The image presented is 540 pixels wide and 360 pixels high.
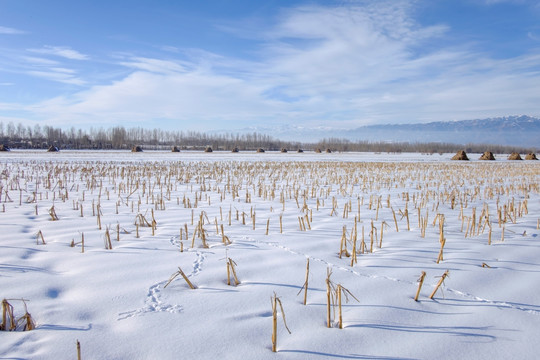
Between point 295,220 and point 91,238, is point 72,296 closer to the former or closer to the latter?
point 91,238

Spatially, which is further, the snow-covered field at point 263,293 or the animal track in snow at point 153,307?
the animal track in snow at point 153,307

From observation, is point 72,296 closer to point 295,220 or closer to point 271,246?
point 271,246

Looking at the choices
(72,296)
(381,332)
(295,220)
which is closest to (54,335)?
(72,296)

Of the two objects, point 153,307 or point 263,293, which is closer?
point 153,307

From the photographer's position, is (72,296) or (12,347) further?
(72,296)

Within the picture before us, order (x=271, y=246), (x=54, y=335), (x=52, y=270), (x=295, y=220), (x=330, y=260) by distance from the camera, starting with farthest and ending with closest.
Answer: (x=295, y=220)
(x=271, y=246)
(x=330, y=260)
(x=52, y=270)
(x=54, y=335)

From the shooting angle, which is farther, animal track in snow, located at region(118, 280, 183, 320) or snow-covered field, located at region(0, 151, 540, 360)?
animal track in snow, located at region(118, 280, 183, 320)

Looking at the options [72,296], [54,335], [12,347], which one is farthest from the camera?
[72,296]

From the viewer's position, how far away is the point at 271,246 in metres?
3.96

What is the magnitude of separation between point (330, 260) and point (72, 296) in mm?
2342

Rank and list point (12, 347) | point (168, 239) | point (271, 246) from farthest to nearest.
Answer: point (168, 239)
point (271, 246)
point (12, 347)

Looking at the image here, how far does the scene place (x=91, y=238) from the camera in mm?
4191

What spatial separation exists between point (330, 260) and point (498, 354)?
1719mm

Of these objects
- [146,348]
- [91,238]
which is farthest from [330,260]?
[91,238]
